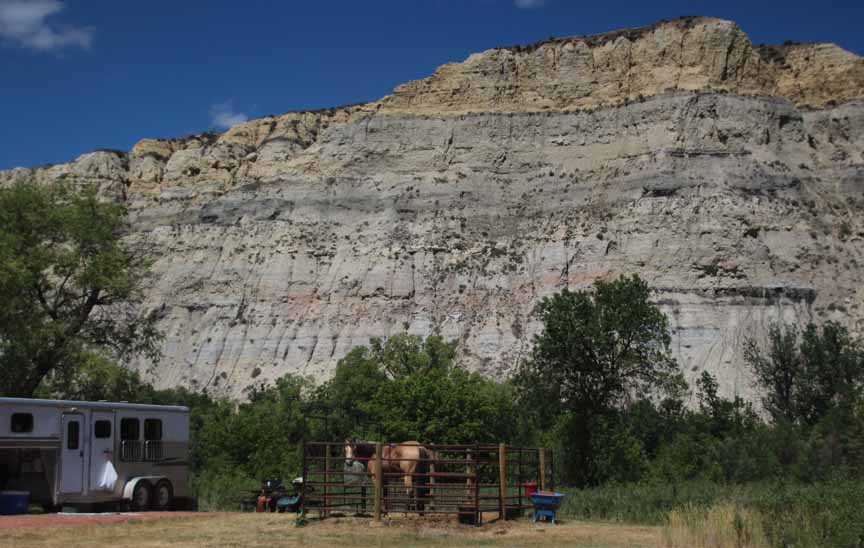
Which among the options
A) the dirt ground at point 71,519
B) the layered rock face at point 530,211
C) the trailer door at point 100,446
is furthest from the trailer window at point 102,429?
the layered rock face at point 530,211

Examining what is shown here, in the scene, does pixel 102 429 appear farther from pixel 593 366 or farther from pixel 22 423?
pixel 593 366

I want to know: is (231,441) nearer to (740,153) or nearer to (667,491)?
(667,491)

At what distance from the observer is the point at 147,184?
92.0 metres

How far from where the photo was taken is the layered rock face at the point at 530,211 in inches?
2571

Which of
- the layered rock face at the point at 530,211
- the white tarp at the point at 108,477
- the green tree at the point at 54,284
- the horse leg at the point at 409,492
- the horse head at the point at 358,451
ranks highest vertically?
the layered rock face at the point at 530,211

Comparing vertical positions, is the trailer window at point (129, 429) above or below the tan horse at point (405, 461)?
above

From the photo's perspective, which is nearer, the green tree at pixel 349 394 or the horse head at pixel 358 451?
the horse head at pixel 358 451

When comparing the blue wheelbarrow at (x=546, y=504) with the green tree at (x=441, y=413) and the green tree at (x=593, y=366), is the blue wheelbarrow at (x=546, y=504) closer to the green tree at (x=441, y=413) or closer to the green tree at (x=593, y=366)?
the green tree at (x=593, y=366)

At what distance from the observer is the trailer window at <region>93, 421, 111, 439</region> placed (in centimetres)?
2355

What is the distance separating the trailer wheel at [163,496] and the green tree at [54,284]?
9853 millimetres

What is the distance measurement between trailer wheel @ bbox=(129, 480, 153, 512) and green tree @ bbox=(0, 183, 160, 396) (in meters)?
10.1

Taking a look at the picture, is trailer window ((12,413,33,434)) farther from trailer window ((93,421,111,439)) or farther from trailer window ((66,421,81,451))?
trailer window ((93,421,111,439))

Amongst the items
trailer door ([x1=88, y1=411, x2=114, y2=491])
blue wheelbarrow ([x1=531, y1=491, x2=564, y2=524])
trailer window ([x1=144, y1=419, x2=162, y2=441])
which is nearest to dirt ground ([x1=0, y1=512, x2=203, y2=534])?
trailer door ([x1=88, y1=411, x2=114, y2=491])

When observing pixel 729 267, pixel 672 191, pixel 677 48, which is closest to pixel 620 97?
pixel 677 48
